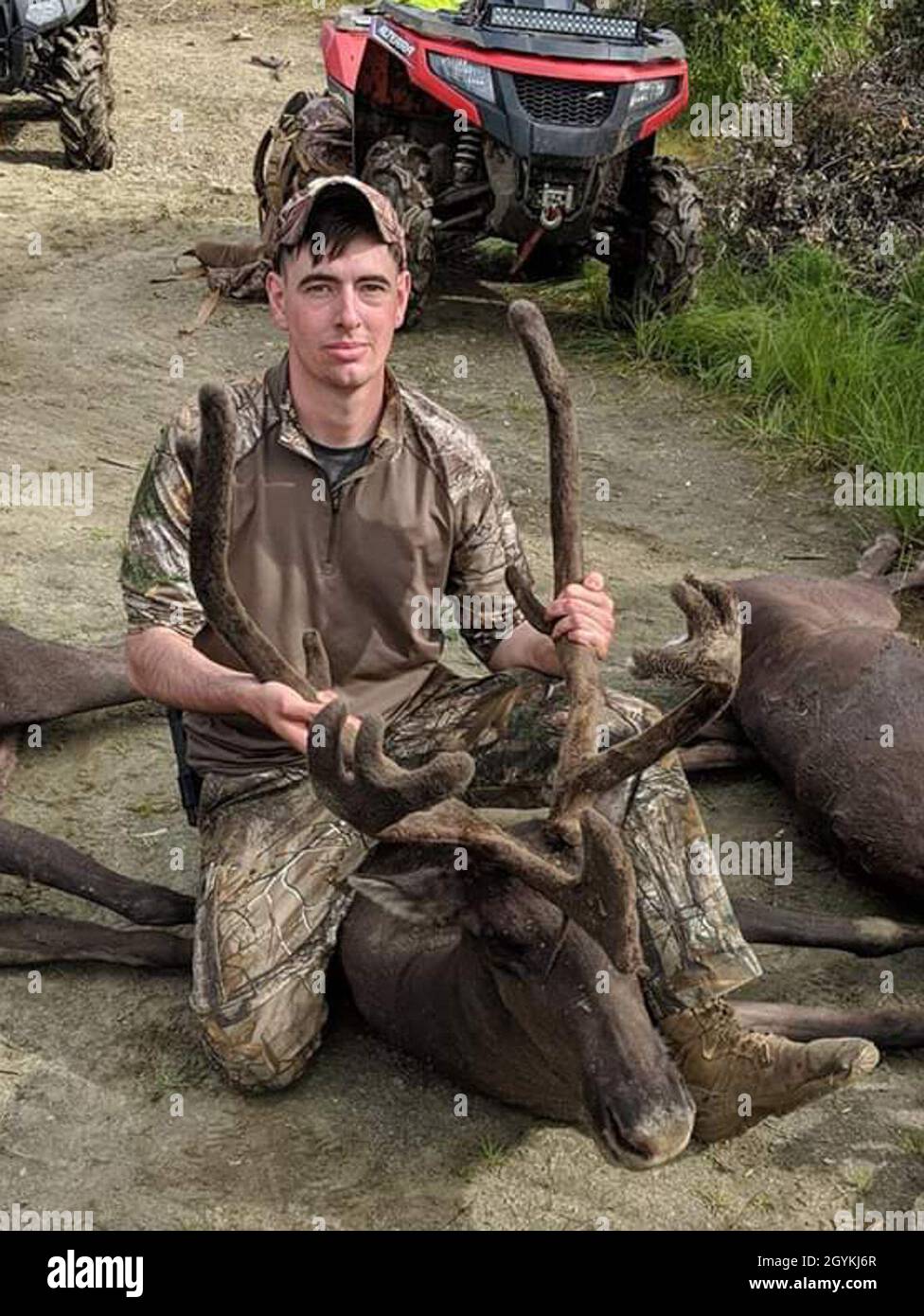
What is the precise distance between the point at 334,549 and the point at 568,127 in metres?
4.92

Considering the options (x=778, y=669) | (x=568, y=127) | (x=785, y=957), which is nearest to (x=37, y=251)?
(x=568, y=127)

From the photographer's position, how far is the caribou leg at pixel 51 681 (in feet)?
18.2

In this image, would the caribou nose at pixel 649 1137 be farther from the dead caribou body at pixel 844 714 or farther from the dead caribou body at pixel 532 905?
the dead caribou body at pixel 844 714

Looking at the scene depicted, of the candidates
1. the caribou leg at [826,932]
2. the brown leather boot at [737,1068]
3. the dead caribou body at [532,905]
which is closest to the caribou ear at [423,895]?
the dead caribou body at [532,905]

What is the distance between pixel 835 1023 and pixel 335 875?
112 cm

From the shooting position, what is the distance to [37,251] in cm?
1006

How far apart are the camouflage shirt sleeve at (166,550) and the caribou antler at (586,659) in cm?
68

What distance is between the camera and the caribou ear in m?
3.69

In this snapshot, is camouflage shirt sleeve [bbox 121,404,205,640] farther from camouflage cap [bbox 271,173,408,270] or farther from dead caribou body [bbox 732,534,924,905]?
dead caribou body [bbox 732,534,924,905]

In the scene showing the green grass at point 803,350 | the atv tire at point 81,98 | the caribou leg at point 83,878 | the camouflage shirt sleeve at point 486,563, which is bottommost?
the atv tire at point 81,98

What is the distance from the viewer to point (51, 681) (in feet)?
18.4

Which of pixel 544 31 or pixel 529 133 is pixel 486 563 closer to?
pixel 529 133

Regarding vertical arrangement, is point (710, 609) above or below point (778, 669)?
above

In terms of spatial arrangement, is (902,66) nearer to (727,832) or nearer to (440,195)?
(440,195)
